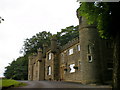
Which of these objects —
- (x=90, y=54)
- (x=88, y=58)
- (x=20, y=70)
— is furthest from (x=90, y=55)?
(x=20, y=70)

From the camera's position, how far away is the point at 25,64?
211 ft

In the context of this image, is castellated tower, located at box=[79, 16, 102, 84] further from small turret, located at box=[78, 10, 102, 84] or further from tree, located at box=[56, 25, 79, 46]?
tree, located at box=[56, 25, 79, 46]

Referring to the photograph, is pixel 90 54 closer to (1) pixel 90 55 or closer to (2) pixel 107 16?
(1) pixel 90 55

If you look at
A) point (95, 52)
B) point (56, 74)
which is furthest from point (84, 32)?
point (56, 74)

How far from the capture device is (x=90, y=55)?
81.6ft

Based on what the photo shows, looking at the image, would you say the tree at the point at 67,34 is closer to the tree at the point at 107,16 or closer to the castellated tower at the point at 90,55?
the castellated tower at the point at 90,55

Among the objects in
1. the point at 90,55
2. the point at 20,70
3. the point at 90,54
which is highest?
the point at 90,54

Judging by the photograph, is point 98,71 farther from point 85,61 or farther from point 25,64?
point 25,64

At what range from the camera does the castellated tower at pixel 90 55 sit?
79.0 feet

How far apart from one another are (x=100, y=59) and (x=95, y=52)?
1266mm

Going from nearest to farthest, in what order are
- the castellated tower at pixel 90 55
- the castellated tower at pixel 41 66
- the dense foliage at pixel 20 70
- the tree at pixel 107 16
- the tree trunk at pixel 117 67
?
the tree trunk at pixel 117 67 → the tree at pixel 107 16 → the castellated tower at pixel 90 55 → the castellated tower at pixel 41 66 → the dense foliage at pixel 20 70

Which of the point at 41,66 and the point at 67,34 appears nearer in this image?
the point at 41,66

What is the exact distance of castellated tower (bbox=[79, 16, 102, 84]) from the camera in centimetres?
2408

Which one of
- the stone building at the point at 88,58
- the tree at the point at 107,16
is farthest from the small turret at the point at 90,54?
the tree at the point at 107,16
